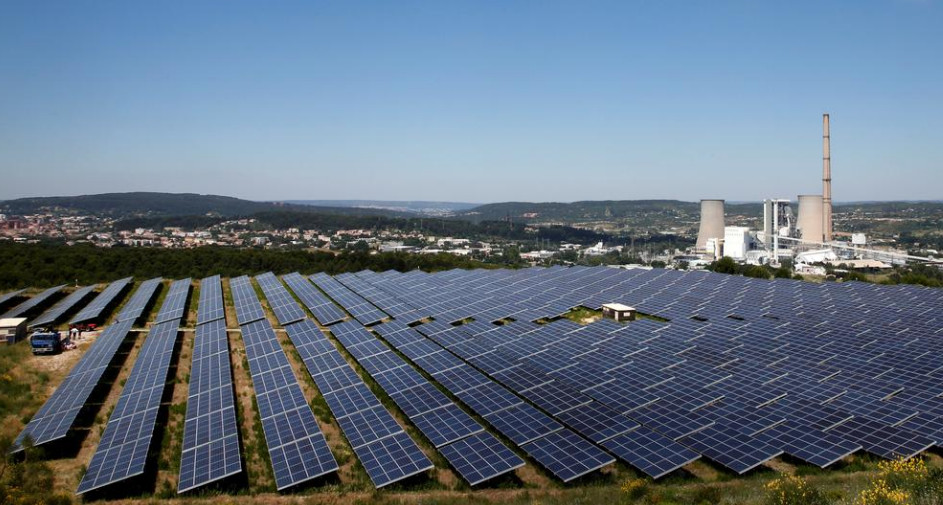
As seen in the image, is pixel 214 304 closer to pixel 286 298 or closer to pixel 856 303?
pixel 286 298

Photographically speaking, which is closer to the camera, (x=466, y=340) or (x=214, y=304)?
(x=466, y=340)

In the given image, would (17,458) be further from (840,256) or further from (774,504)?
(840,256)

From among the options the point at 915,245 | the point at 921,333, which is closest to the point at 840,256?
the point at 915,245

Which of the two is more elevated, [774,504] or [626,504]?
[774,504]

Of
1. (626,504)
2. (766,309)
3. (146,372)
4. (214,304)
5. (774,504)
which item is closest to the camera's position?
(774,504)

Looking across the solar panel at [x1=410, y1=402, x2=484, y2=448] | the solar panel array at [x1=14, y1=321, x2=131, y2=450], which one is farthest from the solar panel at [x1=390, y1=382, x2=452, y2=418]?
the solar panel array at [x1=14, y1=321, x2=131, y2=450]

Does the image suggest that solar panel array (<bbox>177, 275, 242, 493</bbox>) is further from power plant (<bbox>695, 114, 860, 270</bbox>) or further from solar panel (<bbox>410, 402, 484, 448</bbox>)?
power plant (<bbox>695, 114, 860, 270</bbox>)

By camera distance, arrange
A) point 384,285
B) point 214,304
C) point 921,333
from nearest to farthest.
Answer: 1. point 921,333
2. point 214,304
3. point 384,285
